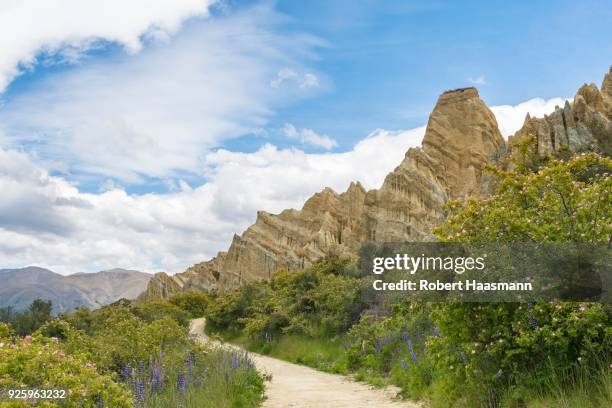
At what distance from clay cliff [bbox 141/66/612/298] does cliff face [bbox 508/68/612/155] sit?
2459 mm

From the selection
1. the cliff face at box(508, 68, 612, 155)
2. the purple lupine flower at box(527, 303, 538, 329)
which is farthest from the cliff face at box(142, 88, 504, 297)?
the purple lupine flower at box(527, 303, 538, 329)

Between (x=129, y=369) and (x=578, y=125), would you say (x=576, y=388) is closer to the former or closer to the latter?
(x=129, y=369)

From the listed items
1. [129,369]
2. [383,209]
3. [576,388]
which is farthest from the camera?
[383,209]

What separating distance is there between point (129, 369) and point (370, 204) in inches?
2373

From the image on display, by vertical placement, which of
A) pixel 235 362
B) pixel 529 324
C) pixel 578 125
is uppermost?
pixel 578 125

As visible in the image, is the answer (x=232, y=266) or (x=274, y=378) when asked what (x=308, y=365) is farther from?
(x=232, y=266)

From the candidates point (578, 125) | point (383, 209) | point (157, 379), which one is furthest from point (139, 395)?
point (383, 209)

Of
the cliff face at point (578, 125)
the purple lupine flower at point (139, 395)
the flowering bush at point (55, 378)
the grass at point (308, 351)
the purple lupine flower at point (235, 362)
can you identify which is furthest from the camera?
the cliff face at point (578, 125)

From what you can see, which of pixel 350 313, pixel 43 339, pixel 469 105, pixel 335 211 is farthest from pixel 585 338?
pixel 469 105

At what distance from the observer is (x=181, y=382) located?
7895 millimetres

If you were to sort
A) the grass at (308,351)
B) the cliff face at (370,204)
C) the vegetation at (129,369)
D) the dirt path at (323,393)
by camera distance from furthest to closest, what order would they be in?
1. the cliff face at (370,204)
2. the grass at (308,351)
3. the dirt path at (323,393)
4. the vegetation at (129,369)

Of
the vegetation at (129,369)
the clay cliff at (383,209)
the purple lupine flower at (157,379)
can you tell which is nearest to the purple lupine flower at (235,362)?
the vegetation at (129,369)

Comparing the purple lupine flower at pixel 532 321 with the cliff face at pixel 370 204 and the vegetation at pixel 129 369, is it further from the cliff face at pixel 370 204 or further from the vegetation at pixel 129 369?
the cliff face at pixel 370 204

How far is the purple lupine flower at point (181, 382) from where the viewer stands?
725cm
